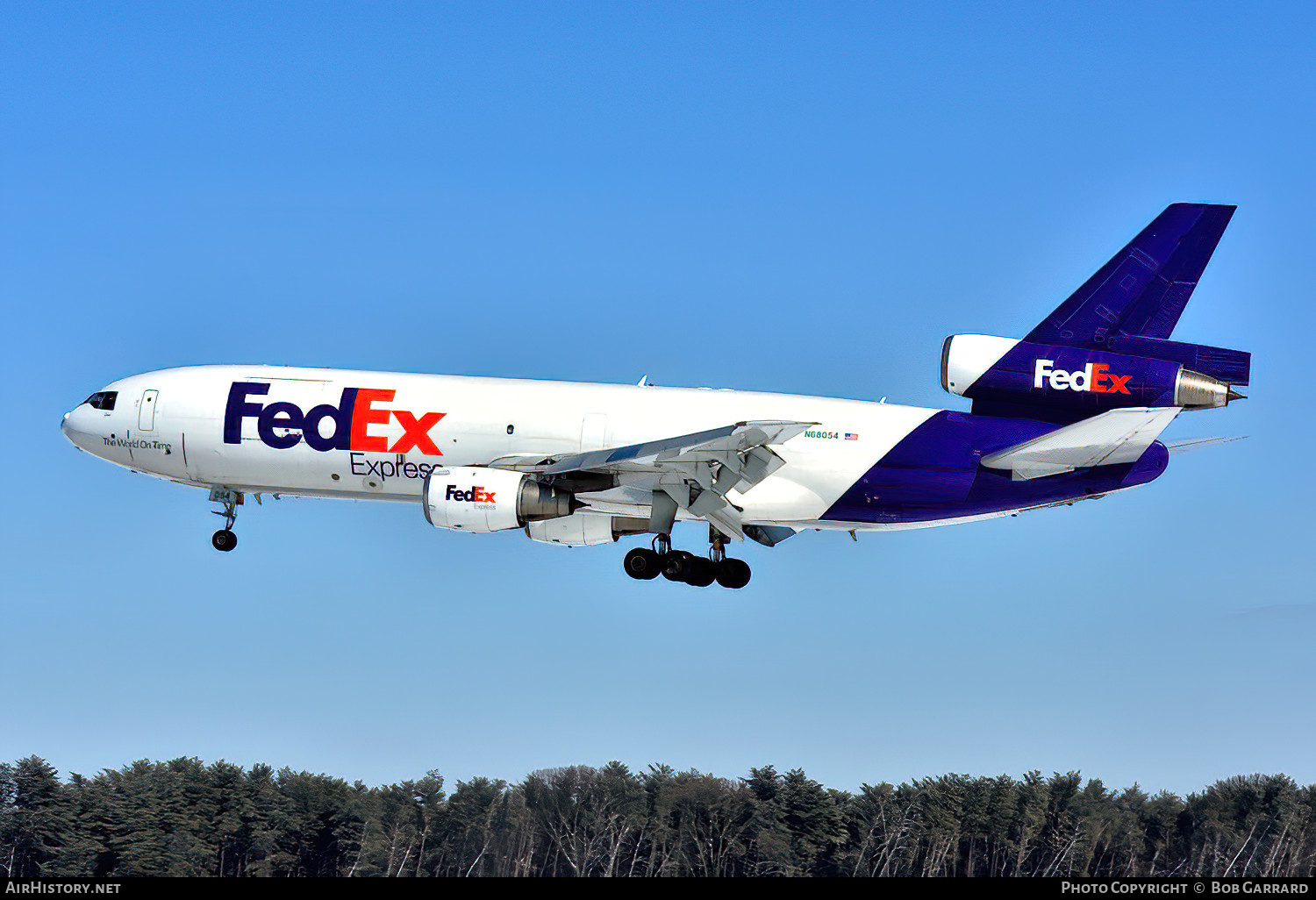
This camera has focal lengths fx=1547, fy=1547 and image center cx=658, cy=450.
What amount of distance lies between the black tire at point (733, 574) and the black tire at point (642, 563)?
2514 millimetres

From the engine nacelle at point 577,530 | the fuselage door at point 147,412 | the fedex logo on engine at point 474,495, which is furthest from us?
the engine nacelle at point 577,530

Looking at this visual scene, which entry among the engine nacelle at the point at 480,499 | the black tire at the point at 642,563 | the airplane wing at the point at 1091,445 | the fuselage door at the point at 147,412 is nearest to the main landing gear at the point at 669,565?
the black tire at the point at 642,563

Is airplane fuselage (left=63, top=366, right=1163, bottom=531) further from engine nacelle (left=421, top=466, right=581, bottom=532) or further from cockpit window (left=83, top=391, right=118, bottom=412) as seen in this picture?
engine nacelle (left=421, top=466, right=581, bottom=532)

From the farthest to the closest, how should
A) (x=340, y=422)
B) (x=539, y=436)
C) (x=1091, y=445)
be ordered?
1. (x=340, y=422)
2. (x=539, y=436)
3. (x=1091, y=445)

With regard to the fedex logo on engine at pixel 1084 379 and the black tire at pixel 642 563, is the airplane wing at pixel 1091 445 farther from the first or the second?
the black tire at pixel 642 563

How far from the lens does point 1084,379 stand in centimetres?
4472

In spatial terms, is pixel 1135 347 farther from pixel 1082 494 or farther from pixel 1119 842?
pixel 1119 842

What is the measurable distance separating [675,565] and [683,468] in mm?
4398

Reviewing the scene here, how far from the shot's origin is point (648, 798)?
180 feet

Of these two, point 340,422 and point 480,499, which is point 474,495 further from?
point 340,422

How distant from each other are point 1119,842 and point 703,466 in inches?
857

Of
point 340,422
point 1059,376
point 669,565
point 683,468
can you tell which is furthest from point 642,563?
point 1059,376

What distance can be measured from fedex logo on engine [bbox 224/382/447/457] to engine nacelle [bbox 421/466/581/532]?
2736 mm

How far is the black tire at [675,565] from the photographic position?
159 ft
